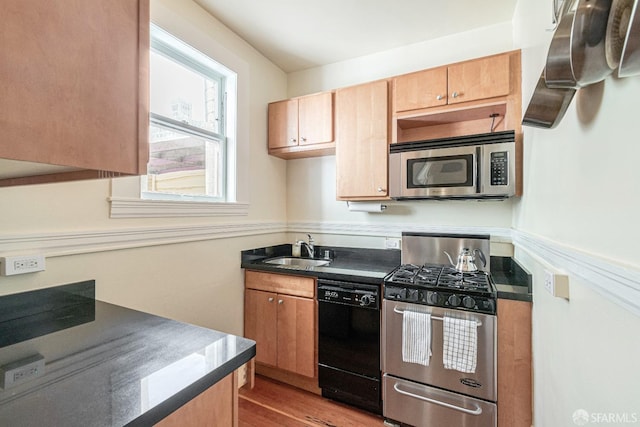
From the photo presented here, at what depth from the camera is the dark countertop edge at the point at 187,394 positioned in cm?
62

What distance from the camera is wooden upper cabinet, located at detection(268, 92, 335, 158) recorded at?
253 centimetres

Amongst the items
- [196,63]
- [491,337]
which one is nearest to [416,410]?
[491,337]

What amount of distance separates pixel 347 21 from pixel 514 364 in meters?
2.49

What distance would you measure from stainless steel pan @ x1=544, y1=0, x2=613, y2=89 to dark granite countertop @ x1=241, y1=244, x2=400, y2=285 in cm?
145

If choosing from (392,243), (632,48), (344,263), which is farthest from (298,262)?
(632,48)

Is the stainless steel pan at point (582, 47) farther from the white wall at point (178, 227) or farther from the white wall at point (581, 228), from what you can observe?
the white wall at point (178, 227)

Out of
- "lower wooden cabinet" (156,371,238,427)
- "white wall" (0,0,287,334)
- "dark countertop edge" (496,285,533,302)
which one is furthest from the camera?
"dark countertop edge" (496,285,533,302)

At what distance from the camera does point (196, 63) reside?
2168 mm

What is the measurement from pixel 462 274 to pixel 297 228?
158 cm

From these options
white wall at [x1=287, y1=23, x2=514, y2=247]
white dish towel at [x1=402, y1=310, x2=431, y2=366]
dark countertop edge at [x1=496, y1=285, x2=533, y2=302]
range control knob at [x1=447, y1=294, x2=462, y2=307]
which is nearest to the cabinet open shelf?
white wall at [x1=287, y1=23, x2=514, y2=247]

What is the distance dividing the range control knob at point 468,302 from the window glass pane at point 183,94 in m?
2.13

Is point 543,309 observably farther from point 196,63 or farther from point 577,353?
point 196,63

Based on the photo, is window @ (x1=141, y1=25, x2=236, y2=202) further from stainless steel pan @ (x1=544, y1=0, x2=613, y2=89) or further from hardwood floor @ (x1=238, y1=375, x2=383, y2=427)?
stainless steel pan @ (x1=544, y1=0, x2=613, y2=89)

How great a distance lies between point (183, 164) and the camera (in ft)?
6.88
